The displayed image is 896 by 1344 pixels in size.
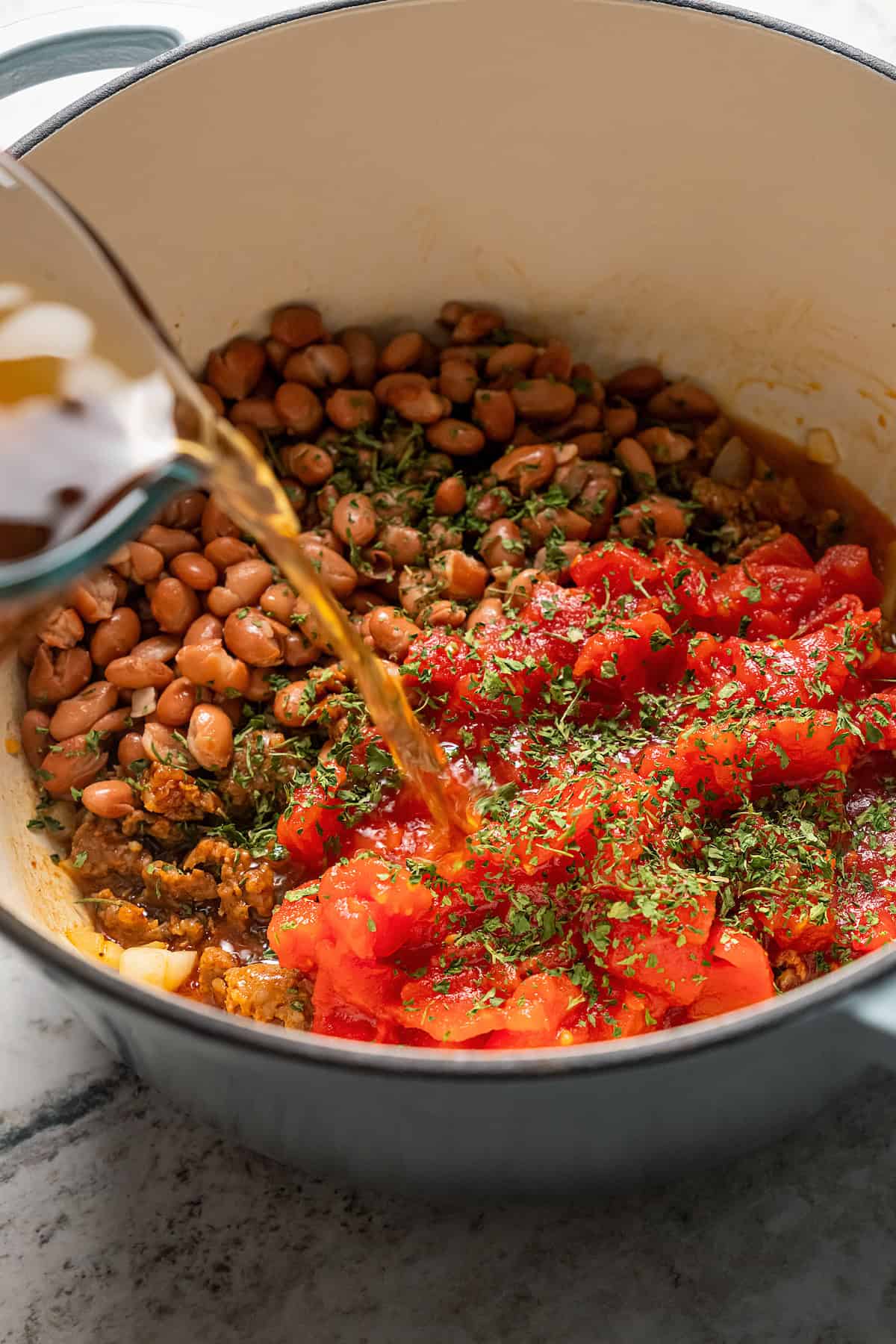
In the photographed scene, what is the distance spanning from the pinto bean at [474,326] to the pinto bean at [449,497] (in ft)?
0.85

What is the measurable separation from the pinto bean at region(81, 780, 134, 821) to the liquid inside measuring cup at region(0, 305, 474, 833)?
48 cm

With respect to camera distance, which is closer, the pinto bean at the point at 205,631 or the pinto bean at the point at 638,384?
the pinto bean at the point at 205,631

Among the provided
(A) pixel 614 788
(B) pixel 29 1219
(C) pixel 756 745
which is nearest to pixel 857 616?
(C) pixel 756 745

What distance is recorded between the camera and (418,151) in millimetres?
1872

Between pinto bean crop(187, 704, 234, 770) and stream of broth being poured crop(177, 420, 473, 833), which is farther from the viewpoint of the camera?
pinto bean crop(187, 704, 234, 770)

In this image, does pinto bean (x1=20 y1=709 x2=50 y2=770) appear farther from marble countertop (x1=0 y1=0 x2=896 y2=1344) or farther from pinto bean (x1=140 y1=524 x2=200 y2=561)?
marble countertop (x1=0 y1=0 x2=896 y2=1344)

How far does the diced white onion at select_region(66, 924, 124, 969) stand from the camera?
5.14 feet

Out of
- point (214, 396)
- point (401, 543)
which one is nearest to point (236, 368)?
point (214, 396)

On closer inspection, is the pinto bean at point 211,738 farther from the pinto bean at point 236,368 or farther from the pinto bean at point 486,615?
the pinto bean at point 236,368

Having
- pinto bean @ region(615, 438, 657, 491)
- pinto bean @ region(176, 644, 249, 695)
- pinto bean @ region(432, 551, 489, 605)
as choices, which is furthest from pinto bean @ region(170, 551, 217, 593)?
pinto bean @ region(615, 438, 657, 491)

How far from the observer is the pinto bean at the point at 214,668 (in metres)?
1.72

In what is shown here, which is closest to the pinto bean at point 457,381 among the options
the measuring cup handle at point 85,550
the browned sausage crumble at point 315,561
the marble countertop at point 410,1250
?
the browned sausage crumble at point 315,561

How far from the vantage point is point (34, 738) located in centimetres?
169

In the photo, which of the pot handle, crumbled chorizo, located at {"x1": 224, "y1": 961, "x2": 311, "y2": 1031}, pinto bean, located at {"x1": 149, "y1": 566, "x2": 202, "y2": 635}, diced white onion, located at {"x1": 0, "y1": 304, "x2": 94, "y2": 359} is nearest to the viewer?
diced white onion, located at {"x1": 0, "y1": 304, "x2": 94, "y2": 359}
